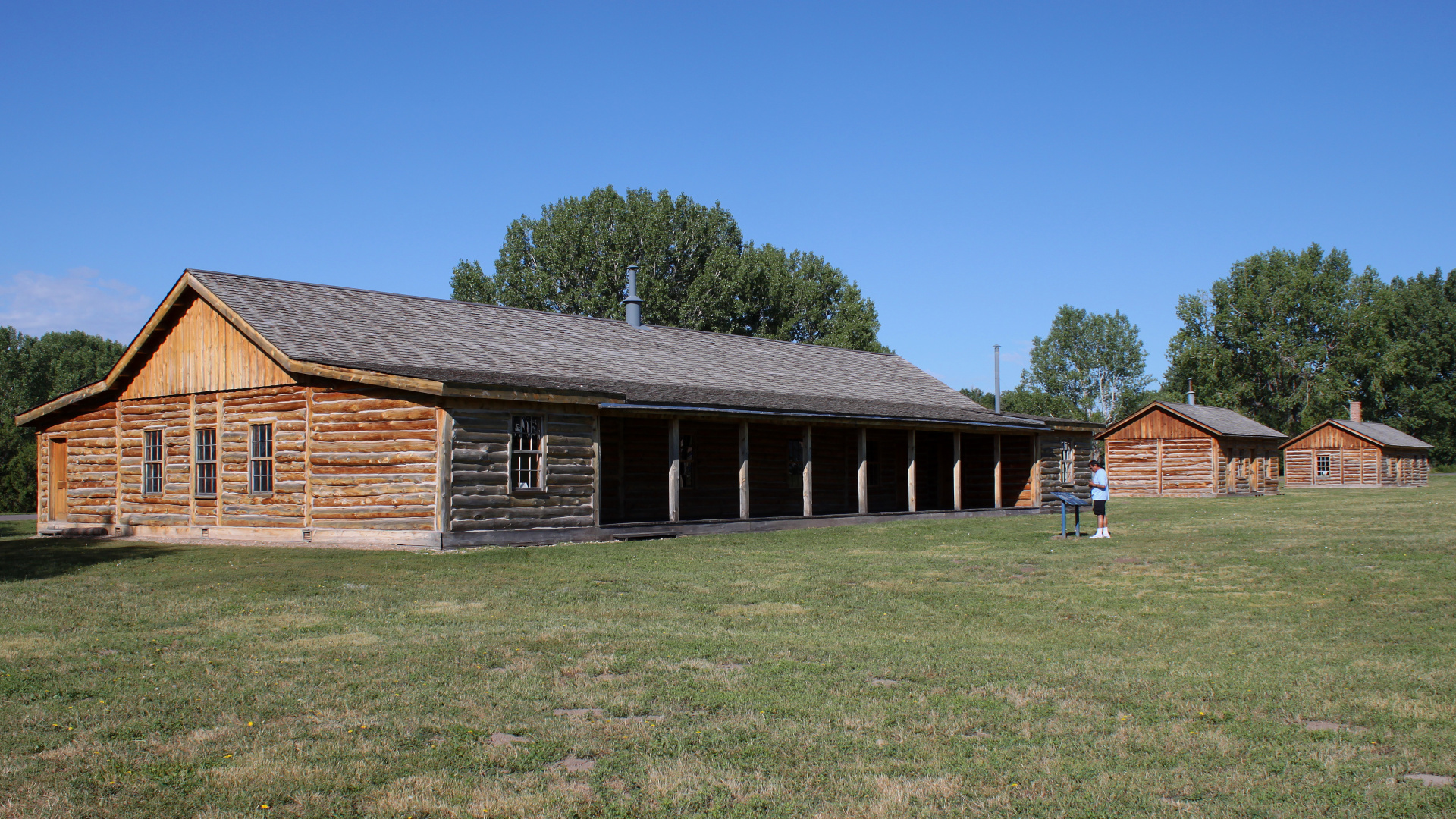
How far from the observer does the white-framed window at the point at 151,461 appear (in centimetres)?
2367

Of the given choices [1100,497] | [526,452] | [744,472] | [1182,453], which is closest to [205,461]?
[526,452]

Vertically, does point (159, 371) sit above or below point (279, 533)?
above

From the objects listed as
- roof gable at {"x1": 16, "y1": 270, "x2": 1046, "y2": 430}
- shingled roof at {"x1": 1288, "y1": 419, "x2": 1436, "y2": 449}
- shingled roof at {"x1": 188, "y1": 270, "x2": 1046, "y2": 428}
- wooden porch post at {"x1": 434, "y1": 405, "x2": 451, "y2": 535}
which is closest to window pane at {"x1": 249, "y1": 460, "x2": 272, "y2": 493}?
roof gable at {"x1": 16, "y1": 270, "x2": 1046, "y2": 430}

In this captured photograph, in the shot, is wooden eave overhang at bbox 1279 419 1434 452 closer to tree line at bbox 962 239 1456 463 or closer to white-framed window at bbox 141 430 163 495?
tree line at bbox 962 239 1456 463

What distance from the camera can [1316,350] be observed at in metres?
81.1

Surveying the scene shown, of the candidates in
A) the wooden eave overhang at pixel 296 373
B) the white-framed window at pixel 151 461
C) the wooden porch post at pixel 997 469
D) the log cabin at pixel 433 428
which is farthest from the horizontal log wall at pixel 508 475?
the wooden porch post at pixel 997 469

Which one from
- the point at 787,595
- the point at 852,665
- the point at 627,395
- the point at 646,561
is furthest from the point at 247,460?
the point at 852,665

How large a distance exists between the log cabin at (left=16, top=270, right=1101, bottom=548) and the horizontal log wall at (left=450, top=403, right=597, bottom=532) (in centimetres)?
3

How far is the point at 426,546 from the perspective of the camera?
61.5ft

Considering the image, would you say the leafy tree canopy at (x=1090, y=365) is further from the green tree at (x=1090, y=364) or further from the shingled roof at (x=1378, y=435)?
the shingled roof at (x=1378, y=435)

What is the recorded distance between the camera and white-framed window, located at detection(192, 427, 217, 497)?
22422 mm

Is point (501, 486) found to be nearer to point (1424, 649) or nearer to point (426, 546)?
point (426, 546)

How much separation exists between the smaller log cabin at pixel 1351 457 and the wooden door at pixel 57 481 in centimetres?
6458

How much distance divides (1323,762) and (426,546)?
1546 centimetres
